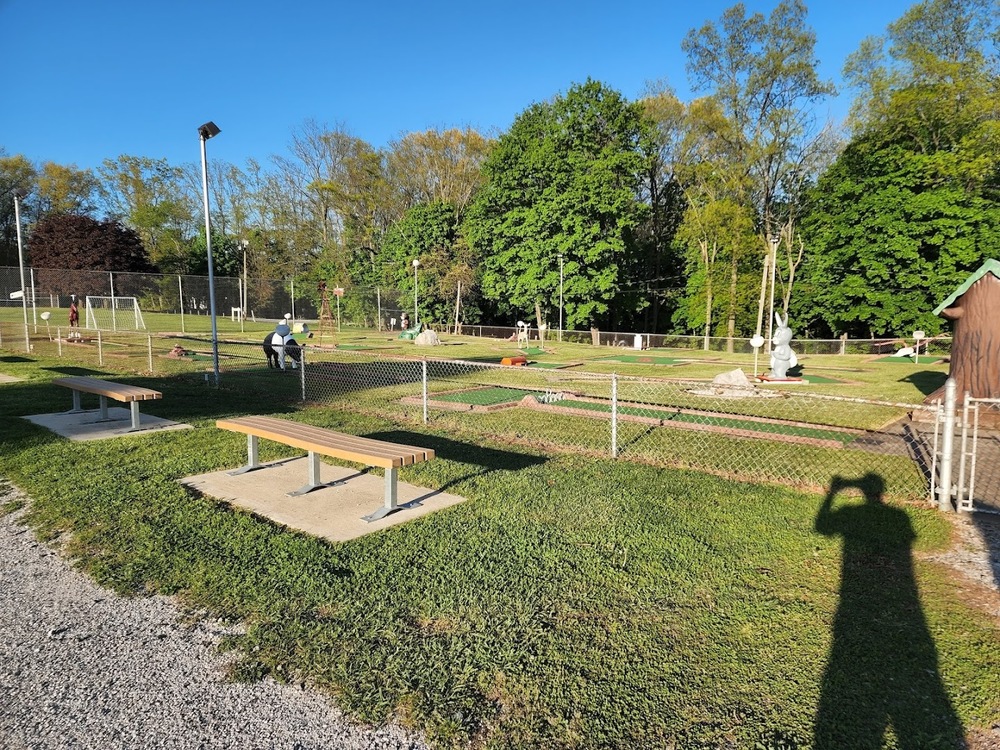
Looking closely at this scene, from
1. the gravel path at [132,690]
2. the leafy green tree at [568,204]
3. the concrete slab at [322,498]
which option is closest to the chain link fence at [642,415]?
the concrete slab at [322,498]

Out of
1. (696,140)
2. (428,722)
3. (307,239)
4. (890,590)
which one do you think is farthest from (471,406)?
(307,239)

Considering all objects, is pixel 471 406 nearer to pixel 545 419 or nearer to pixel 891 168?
pixel 545 419

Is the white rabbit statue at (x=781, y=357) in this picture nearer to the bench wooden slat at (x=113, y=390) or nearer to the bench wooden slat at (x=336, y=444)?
the bench wooden slat at (x=336, y=444)

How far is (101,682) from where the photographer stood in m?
2.81

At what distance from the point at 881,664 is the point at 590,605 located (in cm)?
151

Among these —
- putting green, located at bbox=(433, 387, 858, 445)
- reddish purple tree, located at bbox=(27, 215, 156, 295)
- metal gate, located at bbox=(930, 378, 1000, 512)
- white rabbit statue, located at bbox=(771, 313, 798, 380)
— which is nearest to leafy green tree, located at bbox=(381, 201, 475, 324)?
reddish purple tree, located at bbox=(27, 215, 156, 295)

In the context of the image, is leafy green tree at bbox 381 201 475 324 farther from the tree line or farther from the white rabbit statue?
the white rabbit statue

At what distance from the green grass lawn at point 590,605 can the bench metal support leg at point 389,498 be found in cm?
30

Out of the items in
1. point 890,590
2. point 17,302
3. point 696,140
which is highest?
point 696,140

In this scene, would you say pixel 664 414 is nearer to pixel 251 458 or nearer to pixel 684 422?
pixel 684 422

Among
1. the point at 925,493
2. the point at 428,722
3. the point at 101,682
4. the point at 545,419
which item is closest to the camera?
the point at 428,722

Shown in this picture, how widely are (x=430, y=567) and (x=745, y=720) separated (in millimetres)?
2164

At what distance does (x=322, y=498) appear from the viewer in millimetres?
5508

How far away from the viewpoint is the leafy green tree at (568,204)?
36.9 m
